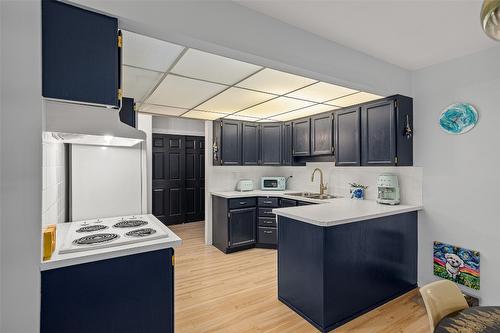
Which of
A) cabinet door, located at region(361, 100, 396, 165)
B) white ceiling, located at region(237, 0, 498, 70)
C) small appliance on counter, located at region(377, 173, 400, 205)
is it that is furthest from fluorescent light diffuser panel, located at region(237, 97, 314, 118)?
small appliance on counter, located at region(377, 173, 400, 205)

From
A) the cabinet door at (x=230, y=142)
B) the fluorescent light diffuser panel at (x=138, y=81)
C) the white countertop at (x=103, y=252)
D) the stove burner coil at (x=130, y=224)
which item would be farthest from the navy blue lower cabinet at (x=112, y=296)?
the cabinet door at (x=230, y=142)

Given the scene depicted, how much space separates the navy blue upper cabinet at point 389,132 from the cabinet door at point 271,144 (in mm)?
1714

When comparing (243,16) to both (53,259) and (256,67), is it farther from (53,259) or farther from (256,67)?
(53,259)

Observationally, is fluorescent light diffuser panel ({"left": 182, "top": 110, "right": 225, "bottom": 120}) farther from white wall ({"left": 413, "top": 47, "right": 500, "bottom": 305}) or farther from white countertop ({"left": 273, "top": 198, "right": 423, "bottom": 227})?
white wall ({"left": 413, "top": 47, "right": 500, "bottom": 305})

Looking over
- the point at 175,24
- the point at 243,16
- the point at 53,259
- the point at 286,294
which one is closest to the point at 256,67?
the point at 243,16

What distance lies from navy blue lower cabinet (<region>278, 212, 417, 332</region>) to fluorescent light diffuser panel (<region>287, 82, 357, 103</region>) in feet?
4.57

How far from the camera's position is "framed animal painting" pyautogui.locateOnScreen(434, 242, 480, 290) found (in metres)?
2.42

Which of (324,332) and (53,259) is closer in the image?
(53,259)

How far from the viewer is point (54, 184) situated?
1.87 metres

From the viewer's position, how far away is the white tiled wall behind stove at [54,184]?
1.61 metres

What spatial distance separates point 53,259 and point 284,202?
10.3 ft

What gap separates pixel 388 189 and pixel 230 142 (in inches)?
98.5

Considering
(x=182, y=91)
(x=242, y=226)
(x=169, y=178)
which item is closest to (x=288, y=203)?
(x=242, y=226)

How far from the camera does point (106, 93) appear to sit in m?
1.40
